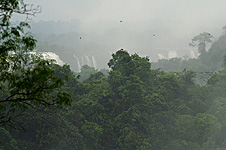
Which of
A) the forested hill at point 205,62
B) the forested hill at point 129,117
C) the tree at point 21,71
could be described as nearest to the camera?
the tree at point 21,71

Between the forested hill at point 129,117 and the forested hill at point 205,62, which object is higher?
the forested hill at point 205,62

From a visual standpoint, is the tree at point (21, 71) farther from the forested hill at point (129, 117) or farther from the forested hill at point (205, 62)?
the forested hill at point (205, 62)

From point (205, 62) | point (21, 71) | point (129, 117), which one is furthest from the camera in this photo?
point (205, 62)

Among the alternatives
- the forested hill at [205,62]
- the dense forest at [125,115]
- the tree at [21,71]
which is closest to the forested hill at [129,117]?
the dense forest at [125,115]

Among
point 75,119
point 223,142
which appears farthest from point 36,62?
point 223,142

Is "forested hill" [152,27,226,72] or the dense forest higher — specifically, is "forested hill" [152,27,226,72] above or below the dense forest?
above

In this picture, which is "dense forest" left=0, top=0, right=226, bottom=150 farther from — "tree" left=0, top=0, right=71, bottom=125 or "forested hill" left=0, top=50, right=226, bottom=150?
"tree" left=0, top=0, right=71, bottom=125

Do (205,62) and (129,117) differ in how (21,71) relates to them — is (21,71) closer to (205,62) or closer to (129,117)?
(129,117)

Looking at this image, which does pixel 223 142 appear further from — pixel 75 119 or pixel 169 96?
pixel 75 119

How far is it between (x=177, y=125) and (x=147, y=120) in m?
2.76

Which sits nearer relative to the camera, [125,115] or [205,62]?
[125,115]

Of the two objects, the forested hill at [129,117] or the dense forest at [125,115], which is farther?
the forested hill at [129,117]

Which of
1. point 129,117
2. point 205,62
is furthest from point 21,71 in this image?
point 205,62

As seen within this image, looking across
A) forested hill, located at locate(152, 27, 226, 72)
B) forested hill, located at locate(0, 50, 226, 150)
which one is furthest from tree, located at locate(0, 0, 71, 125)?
forested hill, located at locate(152, 27, 226, 72)
